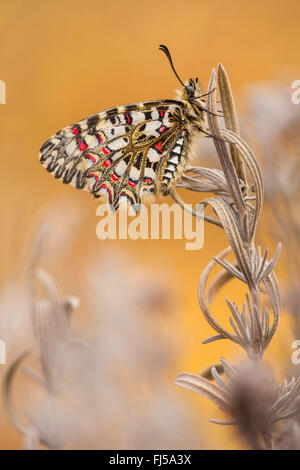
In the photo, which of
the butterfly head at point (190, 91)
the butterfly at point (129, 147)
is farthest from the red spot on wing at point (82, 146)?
the butterfly head at point (190, 91)

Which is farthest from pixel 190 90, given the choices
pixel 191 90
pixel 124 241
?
pixel 124 241

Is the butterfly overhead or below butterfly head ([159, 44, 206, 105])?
below

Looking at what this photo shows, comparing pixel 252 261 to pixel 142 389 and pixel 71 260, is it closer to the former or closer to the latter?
pixel 142 389

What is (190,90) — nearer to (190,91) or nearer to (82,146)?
(190,91)

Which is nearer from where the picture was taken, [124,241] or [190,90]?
[190,90]

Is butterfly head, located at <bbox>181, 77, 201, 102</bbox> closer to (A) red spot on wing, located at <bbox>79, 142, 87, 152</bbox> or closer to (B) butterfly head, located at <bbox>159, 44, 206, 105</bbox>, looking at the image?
(B) butterfly head, located at <bbox>159, 44, 206, 105</bbox>

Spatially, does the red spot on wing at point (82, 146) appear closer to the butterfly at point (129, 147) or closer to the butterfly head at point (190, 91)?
the butterfly at point (129, 147)

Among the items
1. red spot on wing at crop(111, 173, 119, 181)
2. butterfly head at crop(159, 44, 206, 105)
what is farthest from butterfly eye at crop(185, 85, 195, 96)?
red spot on wing at crop(111, 173, 119, 181)
